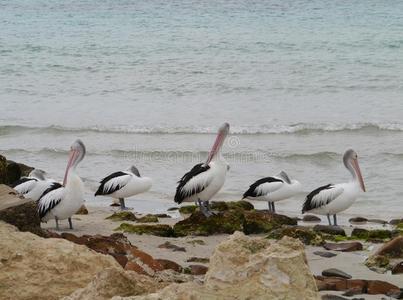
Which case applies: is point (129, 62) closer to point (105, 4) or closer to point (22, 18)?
point (22, 18)

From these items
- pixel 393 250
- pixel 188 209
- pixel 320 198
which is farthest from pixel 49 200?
pixel 393 250

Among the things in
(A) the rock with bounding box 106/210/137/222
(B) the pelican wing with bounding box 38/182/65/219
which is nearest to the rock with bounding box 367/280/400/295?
(B) the pelican wing with bounding box 38/182/65/219

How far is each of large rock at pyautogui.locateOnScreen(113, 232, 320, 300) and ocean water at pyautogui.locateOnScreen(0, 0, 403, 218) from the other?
338 inches

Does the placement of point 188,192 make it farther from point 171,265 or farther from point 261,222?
point 171,265

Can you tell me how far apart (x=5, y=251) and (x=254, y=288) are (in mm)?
1783

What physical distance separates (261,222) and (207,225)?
609 millimetres

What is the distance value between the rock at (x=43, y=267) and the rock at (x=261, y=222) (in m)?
4.91

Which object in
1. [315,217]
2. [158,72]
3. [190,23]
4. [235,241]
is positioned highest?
[190,23]

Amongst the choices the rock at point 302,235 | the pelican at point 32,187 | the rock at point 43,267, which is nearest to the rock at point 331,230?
the rock at point 302,235

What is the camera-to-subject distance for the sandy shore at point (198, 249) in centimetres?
758

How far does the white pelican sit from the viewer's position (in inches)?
466

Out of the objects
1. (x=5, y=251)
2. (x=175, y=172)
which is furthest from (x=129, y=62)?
(x=5, y=251)

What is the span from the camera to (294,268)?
3.53 metres

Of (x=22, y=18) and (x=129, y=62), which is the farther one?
(x=22, y=18)
